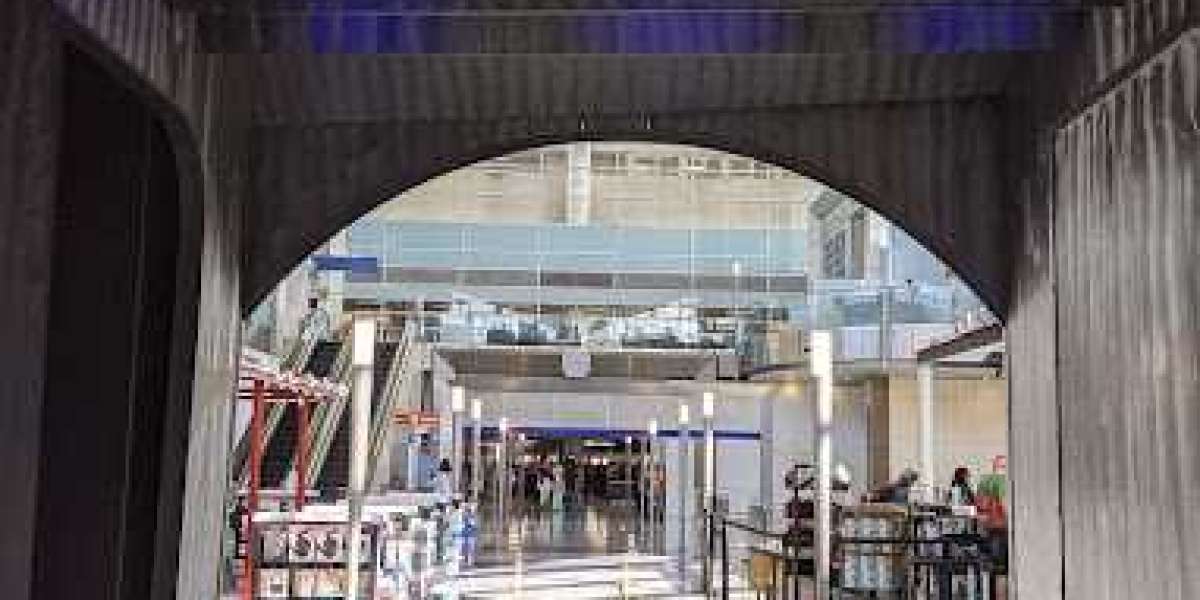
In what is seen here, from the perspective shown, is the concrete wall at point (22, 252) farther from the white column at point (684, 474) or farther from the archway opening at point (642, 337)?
the white column at point (684, 474)

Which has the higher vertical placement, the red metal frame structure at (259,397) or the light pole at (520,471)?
the red metal frame structure at (259,397)

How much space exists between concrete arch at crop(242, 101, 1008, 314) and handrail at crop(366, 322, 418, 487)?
450 inches

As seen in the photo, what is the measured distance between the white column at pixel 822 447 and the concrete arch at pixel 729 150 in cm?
116

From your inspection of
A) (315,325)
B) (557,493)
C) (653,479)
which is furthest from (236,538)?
(557,493)

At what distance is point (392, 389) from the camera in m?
23.0

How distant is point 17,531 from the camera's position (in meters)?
4.13

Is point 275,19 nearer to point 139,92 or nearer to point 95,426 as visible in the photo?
point 139,92

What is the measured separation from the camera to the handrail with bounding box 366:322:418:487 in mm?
20172

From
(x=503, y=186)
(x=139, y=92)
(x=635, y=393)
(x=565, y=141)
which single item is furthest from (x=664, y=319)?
(x=139, y=92)

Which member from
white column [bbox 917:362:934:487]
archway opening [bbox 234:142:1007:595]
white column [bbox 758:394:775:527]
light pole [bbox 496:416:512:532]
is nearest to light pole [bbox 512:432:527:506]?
archway opening [bbox 234:142:1007:595]

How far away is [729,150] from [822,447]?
6.32 feet

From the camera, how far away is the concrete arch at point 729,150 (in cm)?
703

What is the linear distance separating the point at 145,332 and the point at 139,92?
4.06ft

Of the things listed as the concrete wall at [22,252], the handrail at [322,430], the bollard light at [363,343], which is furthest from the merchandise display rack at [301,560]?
the handrail at [322,430]
